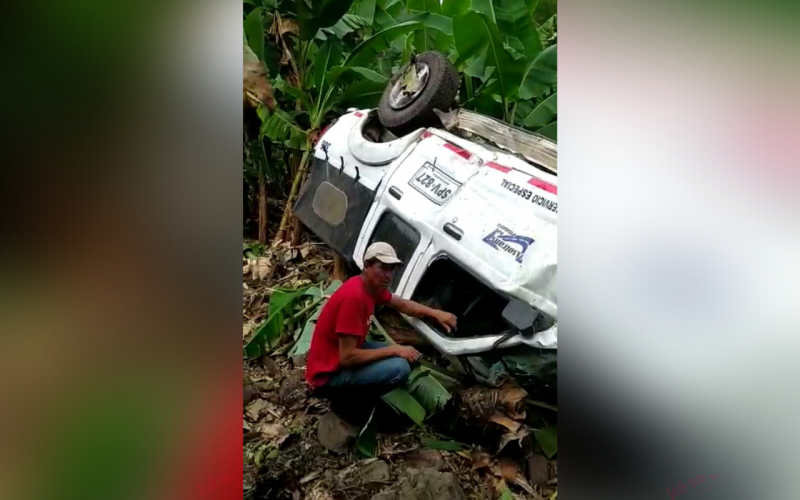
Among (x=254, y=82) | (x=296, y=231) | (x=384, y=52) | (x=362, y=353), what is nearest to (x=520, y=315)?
(x=362, y=353)

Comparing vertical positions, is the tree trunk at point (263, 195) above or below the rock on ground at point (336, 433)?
above

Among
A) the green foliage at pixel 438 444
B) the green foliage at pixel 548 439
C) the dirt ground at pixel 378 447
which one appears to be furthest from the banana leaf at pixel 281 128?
the green foliage at pixel 548 439

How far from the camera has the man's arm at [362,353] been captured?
53.2 inches

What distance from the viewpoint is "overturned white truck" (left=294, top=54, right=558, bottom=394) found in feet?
4.31

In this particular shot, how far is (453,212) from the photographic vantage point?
1.34 meters

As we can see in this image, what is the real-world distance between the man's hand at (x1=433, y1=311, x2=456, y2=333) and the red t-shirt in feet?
0.42

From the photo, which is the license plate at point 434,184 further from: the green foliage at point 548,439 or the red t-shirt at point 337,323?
the green foliage at point 548,439

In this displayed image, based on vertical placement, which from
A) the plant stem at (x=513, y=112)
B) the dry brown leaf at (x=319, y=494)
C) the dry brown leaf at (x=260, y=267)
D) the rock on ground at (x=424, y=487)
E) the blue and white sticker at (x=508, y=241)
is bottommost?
the dry brown leaf at (x=319, y=494)

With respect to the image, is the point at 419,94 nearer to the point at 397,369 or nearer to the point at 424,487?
the point at 397,369
